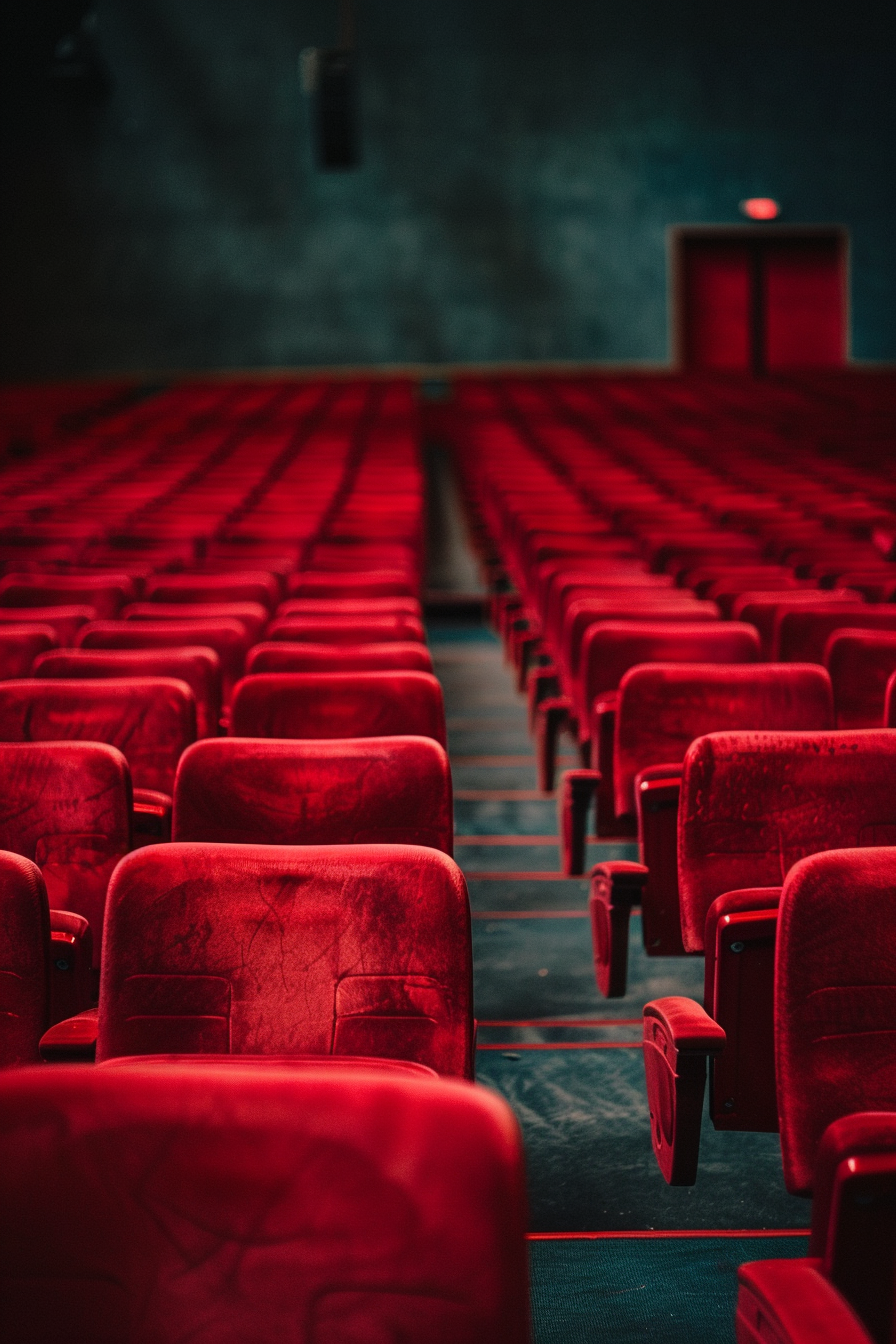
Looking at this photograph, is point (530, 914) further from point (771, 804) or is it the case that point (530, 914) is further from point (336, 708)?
point (771, 804)

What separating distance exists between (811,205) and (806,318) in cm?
71

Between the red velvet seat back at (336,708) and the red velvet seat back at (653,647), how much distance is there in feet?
1.31

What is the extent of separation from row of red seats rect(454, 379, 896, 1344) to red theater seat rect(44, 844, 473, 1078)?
199mm

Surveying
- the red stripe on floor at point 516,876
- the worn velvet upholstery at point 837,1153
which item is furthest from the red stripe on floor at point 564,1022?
the worn velvet upholstery at point 837,1153

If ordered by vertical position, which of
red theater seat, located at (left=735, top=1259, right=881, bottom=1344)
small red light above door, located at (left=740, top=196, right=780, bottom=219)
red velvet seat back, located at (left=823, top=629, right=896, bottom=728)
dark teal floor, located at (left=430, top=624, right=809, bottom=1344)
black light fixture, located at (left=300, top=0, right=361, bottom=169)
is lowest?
dark teal floor, located at (left=430, top=624, right=809, bottom=1344)

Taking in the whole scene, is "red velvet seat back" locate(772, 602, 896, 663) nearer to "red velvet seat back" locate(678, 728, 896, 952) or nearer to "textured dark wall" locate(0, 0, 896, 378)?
"red velvet seat back" locate(678, 728, 896, 952)

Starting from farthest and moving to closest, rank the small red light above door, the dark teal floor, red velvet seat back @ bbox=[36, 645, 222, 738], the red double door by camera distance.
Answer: the red double door → the small red light above door → red velvet seat back @ bbox=[36, 645, 222, 738] → the dark teal floor

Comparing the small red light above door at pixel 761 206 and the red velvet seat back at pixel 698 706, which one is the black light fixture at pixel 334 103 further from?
the red velvet seat back at pixel 698 706

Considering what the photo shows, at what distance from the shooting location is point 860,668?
160cm

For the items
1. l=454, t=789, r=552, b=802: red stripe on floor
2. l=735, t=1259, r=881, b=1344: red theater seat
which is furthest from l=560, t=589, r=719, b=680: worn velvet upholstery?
l=735, t=1259, r=881, b=1344: red theater seat

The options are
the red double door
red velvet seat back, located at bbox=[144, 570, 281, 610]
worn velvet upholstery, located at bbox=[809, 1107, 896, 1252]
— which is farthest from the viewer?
the red double door

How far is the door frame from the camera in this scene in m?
7.78

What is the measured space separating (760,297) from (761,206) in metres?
0.58

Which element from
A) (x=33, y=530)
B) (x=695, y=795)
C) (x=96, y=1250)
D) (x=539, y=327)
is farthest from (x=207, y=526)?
(x=539, y=327)
